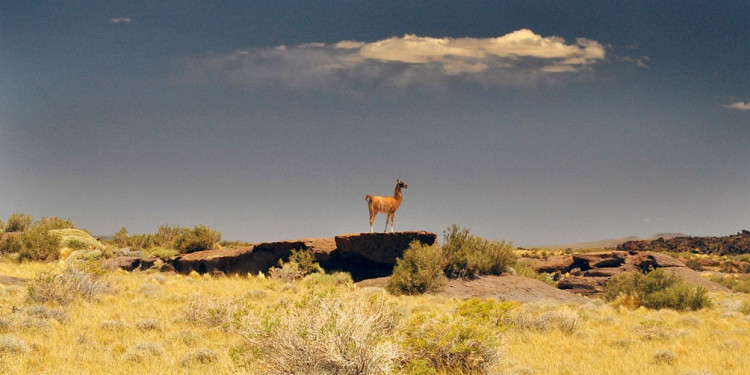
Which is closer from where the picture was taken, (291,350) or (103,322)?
(291,350)

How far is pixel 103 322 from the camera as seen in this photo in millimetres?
12273

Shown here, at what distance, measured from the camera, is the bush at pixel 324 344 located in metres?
6.84

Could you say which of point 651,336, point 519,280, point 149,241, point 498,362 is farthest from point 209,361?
point 149,241

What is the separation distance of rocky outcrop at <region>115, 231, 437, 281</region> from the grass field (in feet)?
26.4

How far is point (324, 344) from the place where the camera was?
6.80 m

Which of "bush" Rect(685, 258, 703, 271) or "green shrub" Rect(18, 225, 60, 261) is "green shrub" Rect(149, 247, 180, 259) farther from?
"bush" Rect(685, 258, 703, 271)

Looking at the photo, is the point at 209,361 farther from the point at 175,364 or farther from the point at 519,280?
the point at 519,280

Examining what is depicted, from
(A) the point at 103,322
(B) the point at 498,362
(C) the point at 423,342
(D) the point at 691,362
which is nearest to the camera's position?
(C) the point at 423,342

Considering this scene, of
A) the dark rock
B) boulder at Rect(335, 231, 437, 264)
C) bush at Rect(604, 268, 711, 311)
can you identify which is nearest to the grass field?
bush at Rect(604, 268, 711, 311)

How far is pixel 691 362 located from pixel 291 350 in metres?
8.09

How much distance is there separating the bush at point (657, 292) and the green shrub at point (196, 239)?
20.0 meters

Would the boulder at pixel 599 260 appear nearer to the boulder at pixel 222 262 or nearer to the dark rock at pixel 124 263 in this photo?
the boulder at pixel 222 262

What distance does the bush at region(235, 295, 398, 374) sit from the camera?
6840mm

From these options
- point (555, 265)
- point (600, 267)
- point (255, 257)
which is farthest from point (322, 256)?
point (600, 267)
